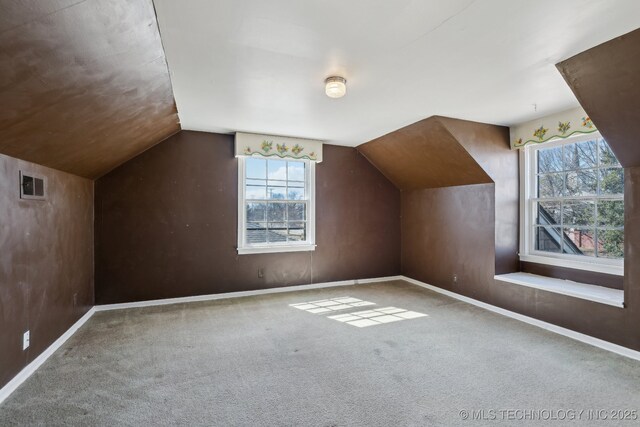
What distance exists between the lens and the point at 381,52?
2203 millimetres

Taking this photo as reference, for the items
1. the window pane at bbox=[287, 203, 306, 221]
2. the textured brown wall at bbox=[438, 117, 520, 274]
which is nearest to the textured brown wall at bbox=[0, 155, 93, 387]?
the window pane at bbox=[287, 203, 306, 221]

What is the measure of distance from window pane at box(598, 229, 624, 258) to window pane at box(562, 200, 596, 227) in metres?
0.15

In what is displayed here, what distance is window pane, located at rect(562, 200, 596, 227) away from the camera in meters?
3.34

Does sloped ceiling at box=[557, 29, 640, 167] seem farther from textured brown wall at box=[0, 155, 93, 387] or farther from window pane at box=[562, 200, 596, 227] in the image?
textured brown wall at box=[0, 155, 93, 387]

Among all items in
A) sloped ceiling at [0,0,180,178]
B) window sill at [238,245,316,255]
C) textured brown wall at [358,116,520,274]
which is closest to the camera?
sloped ceiling at [0,0,180,178]

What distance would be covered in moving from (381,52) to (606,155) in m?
2.69

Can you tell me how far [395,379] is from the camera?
229 cm

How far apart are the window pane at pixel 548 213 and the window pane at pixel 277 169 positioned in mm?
3393

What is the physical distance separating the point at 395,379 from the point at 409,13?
2.36m

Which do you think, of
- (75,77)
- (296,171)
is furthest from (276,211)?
(75,77)

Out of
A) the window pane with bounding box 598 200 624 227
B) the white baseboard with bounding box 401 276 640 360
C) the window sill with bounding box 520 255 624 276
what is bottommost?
the white baseboard with bounding box 401 276 640 360

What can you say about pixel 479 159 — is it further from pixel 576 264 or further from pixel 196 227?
pixel 196 227

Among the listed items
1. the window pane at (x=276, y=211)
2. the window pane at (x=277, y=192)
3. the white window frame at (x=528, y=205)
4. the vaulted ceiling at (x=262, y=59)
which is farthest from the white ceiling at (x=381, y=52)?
the window pane at (x=276, y=211)

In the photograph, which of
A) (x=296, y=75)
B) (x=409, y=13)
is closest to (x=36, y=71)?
(x=296, y=75)
